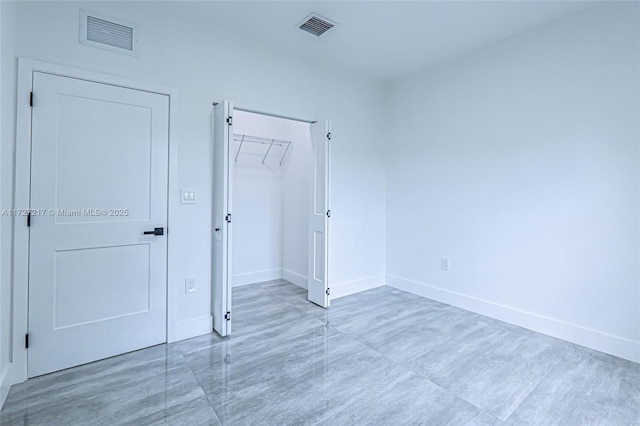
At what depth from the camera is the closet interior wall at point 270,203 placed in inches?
174

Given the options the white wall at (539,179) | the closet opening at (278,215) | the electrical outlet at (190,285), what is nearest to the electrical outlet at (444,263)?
the white wall at (539,179)

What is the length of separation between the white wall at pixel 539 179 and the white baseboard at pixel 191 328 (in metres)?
2.61

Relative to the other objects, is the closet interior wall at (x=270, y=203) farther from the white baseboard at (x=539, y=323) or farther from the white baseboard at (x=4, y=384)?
the white baseboard at (x=4, y=384)

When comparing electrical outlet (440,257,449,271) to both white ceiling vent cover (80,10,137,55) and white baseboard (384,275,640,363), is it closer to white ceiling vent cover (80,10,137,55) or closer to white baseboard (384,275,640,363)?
white baseboard (384,275,640,363)

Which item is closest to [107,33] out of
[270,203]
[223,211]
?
[223,211]

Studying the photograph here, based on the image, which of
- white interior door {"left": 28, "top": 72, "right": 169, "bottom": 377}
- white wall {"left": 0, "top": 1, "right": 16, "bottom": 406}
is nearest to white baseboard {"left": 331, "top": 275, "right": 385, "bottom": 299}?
white interior door {"left": 28, "top": 72, "right": 169, "bottom": 377}

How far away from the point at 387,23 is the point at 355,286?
306 centimetres

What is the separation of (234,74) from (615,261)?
3777mm

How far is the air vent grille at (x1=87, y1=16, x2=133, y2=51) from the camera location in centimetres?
234

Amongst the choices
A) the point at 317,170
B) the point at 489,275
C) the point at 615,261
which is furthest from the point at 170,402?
the point at 615,261

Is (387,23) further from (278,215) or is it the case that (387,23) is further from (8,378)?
(8,378)

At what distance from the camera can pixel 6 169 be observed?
1.97 m

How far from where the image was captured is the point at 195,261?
283 cm

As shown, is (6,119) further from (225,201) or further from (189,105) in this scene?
(225,201)
